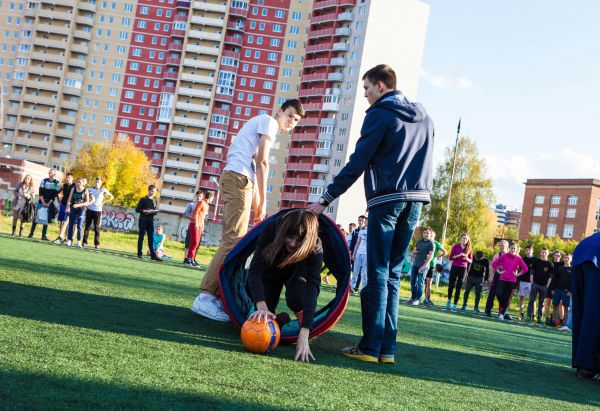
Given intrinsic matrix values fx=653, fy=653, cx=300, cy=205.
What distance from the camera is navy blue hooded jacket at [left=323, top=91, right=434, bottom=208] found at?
5.71m

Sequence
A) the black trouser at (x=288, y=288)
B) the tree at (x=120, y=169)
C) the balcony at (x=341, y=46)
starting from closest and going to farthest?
the black trouser at (x=288, y=288)
the tree at (x=120, y=169)
the balcony at (x=341, y=46)

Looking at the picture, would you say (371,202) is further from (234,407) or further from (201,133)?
(201,133)

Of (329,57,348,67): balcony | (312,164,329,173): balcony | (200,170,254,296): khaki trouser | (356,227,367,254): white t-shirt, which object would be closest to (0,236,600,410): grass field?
(200,170,254,296): khaki trouser

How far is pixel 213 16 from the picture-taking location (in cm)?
10219

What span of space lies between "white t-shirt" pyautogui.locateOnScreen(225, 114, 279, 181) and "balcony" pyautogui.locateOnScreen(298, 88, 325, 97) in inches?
3542

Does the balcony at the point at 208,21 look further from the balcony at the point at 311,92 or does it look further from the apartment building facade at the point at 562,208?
the apartment building facade at the point at 562,208

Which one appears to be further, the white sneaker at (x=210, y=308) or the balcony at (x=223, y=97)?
the balcony at (x=223, y=97)

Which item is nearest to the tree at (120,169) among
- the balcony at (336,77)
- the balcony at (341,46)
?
the balcony at (336,77)

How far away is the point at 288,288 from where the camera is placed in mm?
5625

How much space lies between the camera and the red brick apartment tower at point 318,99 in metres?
94.3

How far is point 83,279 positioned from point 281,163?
93828 millimetres

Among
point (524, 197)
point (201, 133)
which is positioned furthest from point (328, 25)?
point (524, 197)

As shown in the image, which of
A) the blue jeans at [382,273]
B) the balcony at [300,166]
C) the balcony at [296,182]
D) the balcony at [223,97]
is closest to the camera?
the blue jeans at [382,273]

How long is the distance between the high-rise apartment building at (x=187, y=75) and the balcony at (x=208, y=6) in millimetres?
220
